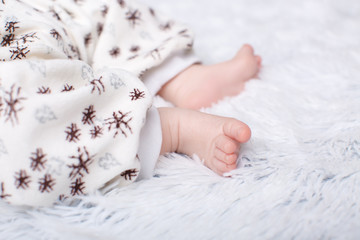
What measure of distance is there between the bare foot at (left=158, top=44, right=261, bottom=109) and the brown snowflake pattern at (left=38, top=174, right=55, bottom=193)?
309 millimetres

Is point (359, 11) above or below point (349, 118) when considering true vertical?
above

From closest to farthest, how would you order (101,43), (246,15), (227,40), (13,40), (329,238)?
1. (329,238)
2. (13,40)
3. (101,43)
4. (227,40)
5. (246,15)

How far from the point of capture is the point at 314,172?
51 centimetres

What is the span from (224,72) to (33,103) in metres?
0.39

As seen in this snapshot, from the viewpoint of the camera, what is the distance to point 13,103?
44 cm

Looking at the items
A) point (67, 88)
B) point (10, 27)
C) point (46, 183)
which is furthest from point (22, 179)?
point (10, 27)

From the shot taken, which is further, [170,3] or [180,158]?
[170,3]

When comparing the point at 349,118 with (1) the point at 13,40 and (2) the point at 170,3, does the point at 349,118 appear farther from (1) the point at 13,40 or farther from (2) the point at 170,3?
(2) the point at 170,3

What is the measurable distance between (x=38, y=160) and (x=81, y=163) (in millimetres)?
51

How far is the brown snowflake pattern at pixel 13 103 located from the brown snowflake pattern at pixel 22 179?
0.06 metres

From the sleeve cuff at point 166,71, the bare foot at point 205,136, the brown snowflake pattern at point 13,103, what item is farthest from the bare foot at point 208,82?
the brown snowflake pattern at point 13,103

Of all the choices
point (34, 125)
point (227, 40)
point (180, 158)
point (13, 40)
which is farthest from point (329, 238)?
point (227, 40)

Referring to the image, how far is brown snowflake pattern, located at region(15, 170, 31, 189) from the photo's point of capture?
45 centimetres

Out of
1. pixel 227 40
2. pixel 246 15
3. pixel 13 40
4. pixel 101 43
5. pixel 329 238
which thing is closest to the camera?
pixel 329 238
